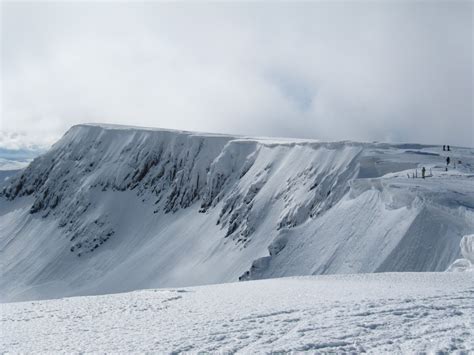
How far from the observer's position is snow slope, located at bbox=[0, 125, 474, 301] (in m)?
26.9

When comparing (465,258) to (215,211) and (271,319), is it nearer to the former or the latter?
(271,319)

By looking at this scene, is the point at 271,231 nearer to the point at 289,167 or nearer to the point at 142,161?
the point at 289,167

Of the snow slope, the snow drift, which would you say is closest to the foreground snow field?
the snow drift

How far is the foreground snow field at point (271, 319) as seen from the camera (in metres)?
11.0

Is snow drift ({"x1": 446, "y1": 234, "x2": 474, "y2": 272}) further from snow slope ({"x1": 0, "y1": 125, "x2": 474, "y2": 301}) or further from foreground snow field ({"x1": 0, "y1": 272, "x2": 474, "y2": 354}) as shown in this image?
foreground snow field ({"x1": 0, "y1": 272, "x2": 474, "y2": 354})

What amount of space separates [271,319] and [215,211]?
40.9 metres

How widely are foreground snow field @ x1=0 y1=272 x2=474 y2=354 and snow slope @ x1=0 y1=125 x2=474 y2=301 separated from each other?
29.3ft

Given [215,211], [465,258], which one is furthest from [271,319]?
[215,211]

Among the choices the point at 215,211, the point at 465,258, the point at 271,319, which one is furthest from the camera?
the point at 215,211

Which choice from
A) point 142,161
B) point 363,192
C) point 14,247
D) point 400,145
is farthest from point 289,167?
point 14,247

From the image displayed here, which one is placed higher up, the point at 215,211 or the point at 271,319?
the point at 271,319

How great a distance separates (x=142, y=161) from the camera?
71.4 m

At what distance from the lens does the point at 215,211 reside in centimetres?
5388

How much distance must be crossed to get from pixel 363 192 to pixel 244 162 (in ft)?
83.8
